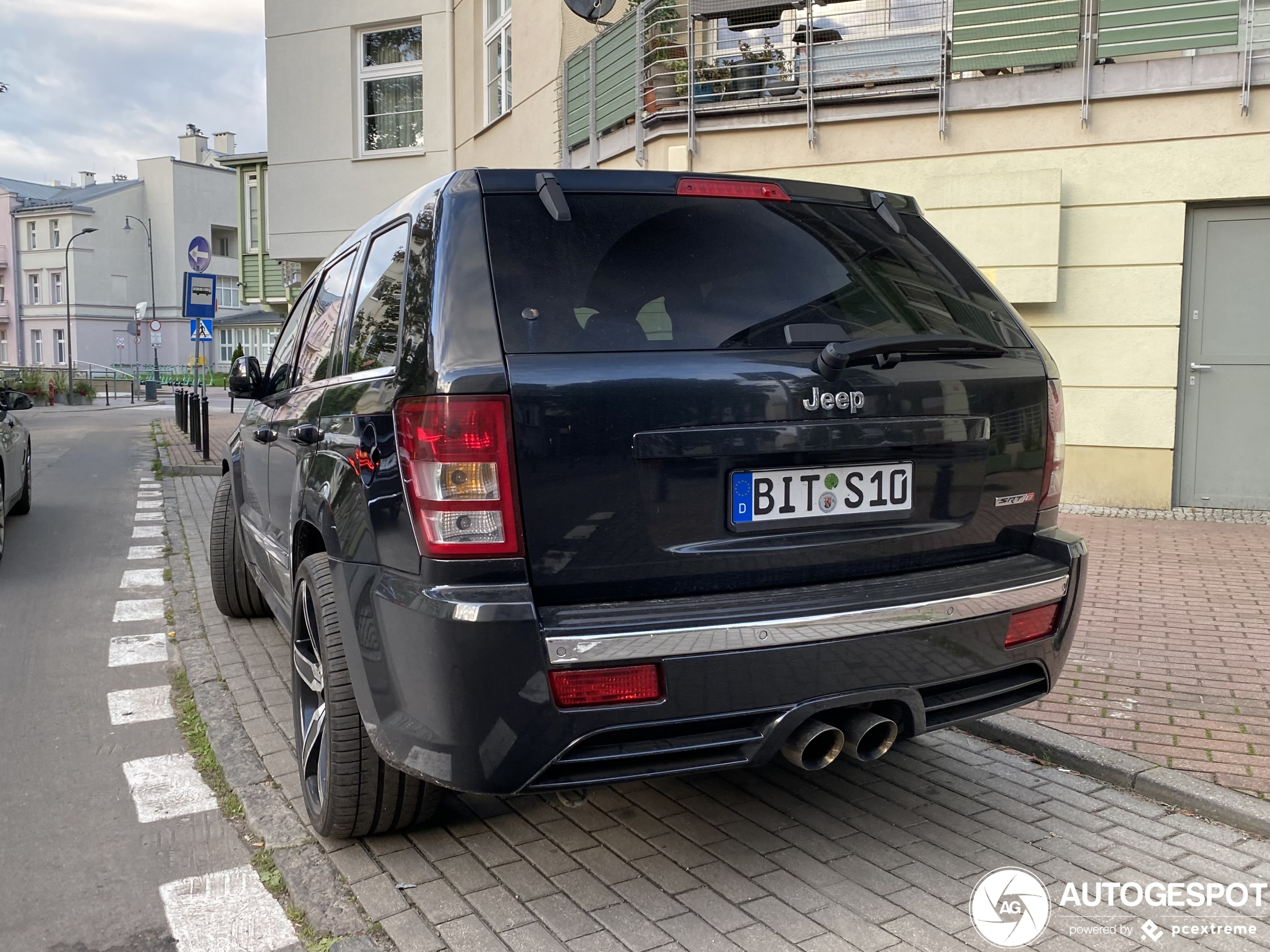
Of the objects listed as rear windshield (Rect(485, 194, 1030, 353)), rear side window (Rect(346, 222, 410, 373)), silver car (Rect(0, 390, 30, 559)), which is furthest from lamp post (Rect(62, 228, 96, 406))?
rear windshield (Rect(485, 194, 1030, 353))

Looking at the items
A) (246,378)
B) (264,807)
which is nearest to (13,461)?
(246,378)

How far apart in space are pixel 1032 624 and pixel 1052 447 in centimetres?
53

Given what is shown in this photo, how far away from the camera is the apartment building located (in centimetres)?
888

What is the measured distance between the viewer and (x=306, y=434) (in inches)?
139

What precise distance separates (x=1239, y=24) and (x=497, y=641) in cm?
882

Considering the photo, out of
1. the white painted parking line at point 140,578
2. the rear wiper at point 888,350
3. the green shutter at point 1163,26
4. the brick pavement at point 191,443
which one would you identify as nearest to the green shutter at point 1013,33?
the green shutter at point 1163,26

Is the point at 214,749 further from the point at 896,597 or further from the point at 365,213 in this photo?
the point at 365,213

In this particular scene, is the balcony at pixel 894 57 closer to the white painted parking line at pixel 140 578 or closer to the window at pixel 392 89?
the white painted parking line at pixel 140 578

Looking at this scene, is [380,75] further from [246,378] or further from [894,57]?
[246,378]

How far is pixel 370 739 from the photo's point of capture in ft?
9.46

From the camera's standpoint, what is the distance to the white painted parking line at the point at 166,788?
361cm

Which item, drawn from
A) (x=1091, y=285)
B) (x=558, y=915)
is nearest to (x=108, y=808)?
(x=558, y=915)

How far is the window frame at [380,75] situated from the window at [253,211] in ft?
36.7

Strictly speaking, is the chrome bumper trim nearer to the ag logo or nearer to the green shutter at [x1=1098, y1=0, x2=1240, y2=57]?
the ag logo
